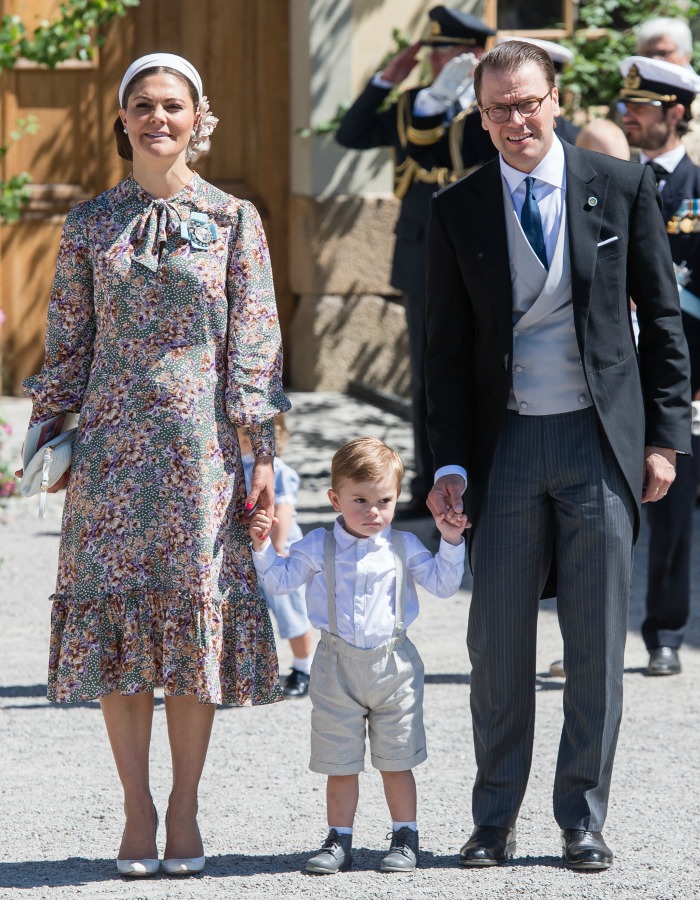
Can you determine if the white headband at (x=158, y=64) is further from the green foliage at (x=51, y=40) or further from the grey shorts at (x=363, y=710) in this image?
the green foliage at (x=51, y=40)

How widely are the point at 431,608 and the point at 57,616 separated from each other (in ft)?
9.25

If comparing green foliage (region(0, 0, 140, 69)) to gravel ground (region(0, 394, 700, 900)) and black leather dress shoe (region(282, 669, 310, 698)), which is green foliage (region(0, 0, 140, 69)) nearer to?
gravel ground (region(0, 394, 700, 900))

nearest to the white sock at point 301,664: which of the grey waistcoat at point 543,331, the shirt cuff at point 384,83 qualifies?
the grey waistcoat at point 543,331

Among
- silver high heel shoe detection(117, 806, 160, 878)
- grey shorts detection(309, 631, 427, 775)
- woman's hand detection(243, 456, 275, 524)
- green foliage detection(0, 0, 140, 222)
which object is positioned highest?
green foliage detection(0, 0, 140, 222)

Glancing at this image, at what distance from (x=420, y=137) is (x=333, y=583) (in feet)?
12.3

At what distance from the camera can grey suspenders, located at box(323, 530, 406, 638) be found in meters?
3.61

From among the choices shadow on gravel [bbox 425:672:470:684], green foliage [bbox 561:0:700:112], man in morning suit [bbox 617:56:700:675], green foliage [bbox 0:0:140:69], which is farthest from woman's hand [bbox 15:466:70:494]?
green foliage [bbox 561:0:700:112]

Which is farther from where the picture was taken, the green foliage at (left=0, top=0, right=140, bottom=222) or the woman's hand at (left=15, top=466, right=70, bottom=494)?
the green foliage at (left=0, top=0, right=140, bottom=222)

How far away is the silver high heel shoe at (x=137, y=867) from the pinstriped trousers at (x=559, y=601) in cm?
75

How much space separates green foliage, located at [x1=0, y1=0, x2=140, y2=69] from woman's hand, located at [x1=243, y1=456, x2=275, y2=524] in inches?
189

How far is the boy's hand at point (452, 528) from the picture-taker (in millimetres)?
3469

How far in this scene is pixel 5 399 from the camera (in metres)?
9.27

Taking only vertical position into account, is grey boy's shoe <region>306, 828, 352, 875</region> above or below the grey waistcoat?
below

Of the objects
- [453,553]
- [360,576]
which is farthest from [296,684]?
[453,553]
